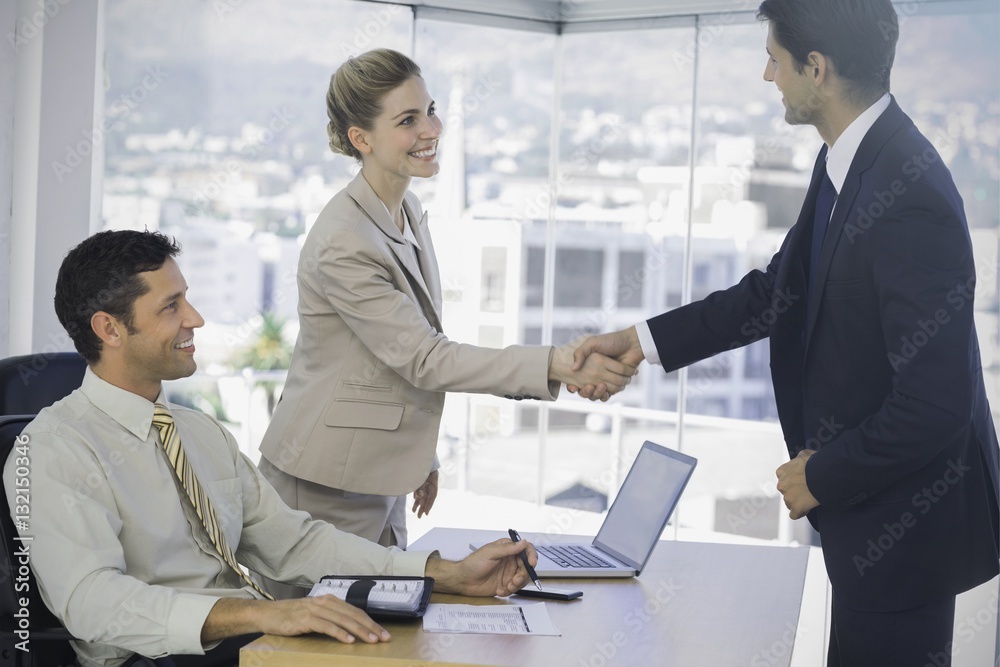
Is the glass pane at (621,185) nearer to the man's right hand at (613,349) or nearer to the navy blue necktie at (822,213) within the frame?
the man's right hand at (613,349)

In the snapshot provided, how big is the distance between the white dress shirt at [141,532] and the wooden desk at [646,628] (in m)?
0.22

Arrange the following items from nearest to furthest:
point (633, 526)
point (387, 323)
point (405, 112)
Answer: point (633, 526), point (387, 323), point (405, 112)

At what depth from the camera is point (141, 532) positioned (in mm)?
1680

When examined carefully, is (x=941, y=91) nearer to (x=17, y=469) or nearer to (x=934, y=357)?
(x=934, y=357)

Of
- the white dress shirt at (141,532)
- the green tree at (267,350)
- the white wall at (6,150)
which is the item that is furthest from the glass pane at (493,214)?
the green tree at (267,350)

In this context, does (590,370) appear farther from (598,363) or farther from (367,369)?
(367,369)

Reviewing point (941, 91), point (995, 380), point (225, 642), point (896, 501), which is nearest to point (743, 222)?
point (941, 91)

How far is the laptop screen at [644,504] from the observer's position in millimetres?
1922

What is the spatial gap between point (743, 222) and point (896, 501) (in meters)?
3.27

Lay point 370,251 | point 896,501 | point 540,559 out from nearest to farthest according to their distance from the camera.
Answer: point 896,501 → point 540,559 → point 370,251

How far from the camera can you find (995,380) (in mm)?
3576

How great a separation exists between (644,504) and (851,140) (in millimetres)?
807

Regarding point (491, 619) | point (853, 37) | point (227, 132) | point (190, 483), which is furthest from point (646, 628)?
point (227, 132)

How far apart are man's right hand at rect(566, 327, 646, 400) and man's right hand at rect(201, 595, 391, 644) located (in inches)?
42.4
